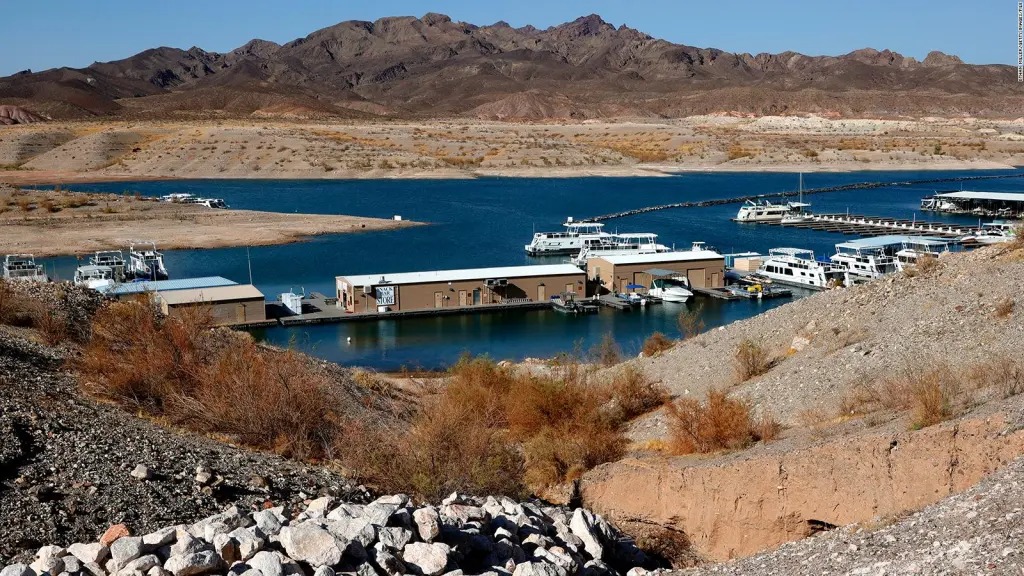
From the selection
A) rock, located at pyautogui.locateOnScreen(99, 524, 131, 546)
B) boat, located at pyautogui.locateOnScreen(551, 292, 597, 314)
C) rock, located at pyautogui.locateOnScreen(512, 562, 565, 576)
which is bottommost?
boat, located at pyautogui.locateOnScreen(551, 292, 597, 314)

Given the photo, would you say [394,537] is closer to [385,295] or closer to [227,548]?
[227,548]

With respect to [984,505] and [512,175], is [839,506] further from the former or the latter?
[512,175]

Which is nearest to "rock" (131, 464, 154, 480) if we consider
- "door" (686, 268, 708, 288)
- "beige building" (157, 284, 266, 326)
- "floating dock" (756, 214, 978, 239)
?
"beige building" (157, 284, 266, 326)

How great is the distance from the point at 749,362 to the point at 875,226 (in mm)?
42718

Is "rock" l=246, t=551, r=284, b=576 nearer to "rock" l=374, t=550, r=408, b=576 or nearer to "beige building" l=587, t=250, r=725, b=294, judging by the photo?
"rock" l=374, t=550, r=408, b=576

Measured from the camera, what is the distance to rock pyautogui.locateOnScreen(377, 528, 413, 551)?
7.74m

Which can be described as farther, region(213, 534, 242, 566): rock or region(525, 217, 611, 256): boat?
region(525, 217, 611, 256): boat

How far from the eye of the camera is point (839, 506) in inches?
396

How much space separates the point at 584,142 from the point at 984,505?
108054 mm

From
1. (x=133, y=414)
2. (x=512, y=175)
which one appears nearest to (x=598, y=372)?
(x=133, y=414)

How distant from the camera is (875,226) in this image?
5653 cm

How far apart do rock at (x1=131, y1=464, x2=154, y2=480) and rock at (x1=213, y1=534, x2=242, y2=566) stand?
10.1 ft

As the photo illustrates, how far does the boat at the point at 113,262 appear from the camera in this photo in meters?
38.3

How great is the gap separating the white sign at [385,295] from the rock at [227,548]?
1065 inches
